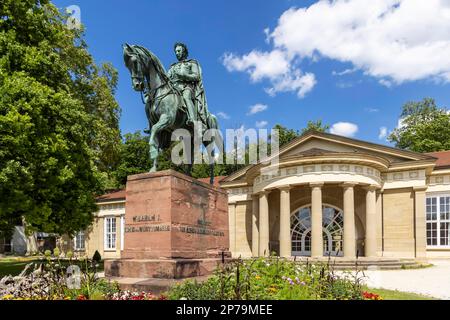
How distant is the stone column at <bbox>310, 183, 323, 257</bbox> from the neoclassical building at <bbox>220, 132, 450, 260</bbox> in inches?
0.5

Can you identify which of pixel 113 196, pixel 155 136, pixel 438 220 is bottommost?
pixel 438 220

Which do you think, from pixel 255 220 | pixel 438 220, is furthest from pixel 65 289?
pixel 438 220

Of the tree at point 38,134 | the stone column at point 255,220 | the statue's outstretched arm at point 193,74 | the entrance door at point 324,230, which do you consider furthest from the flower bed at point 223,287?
the stone column at point 255,220

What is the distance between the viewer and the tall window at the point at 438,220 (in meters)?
26.5

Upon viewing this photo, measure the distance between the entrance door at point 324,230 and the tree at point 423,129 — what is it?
73.2 feet

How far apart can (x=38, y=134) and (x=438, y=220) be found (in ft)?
81.8

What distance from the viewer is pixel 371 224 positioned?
25.7 m

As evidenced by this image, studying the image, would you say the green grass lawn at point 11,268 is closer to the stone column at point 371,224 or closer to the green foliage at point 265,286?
the green foliage at point 265,286

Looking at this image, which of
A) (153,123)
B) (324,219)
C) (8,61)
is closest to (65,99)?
(8,61)

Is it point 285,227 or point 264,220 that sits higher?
point 264,220

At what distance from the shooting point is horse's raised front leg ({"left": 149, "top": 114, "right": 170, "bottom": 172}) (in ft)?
33.2

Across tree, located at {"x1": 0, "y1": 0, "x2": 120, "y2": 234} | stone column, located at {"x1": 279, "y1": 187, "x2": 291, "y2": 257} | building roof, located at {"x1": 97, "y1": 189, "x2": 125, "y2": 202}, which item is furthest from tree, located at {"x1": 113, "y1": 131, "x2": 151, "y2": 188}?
tree, located at {"x1": 0, "y1": 0, "x2": 120, "y2": 234}

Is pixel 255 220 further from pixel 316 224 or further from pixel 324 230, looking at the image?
pixel 316 224

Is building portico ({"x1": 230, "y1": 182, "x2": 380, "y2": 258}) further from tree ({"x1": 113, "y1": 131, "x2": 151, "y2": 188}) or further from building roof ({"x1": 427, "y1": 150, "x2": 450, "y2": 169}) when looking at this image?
tree ({"x1": 113, "y1": 131, "x2": 151, "y2": 188})
